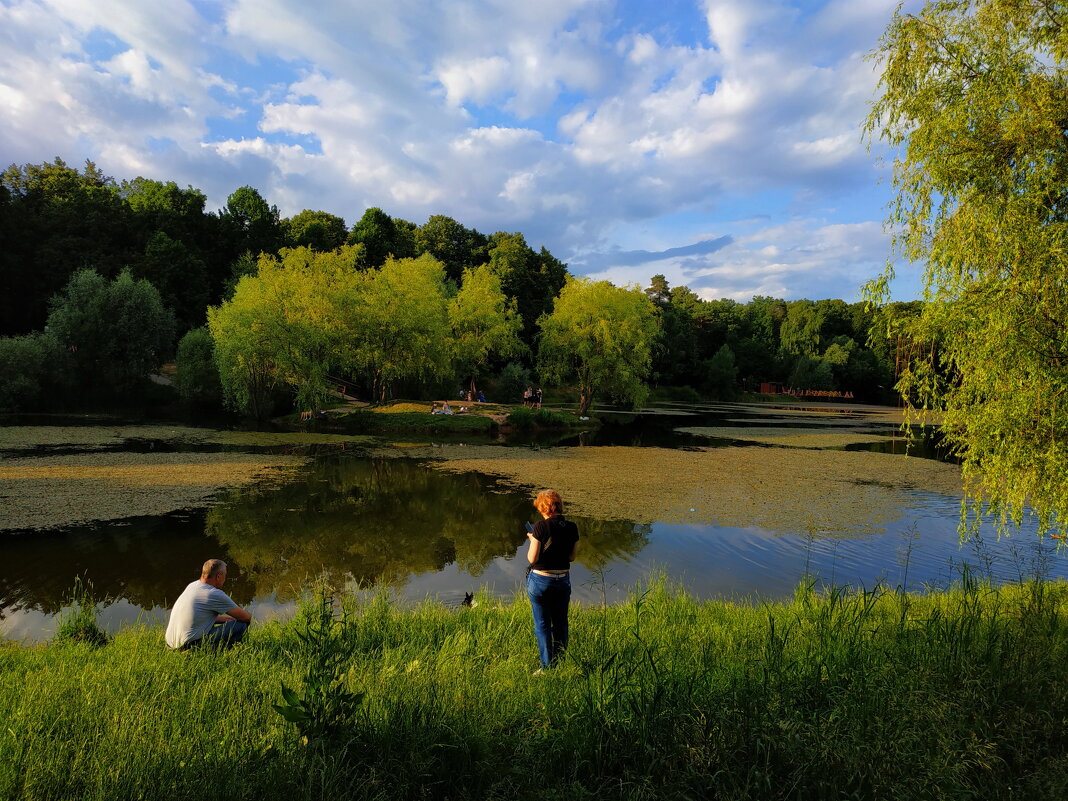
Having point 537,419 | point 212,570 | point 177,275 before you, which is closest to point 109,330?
point 177,275

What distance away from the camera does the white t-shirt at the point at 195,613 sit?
17.8 ft

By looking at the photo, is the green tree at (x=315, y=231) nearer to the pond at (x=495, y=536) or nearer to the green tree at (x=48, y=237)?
the green tree at (x=48, y=237)

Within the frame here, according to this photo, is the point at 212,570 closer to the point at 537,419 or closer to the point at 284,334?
the point at 284,334

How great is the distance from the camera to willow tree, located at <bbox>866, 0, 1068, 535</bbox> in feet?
23.5

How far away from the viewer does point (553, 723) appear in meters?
3.81

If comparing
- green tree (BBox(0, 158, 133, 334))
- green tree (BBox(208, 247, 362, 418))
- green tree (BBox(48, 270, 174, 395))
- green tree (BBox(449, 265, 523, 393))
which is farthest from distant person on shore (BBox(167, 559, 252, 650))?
green tree (BBox(0, 158, 133, 334))

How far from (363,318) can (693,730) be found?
1289 inches

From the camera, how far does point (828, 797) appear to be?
3012 mm

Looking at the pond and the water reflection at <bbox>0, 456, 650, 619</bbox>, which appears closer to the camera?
the water reflection at <bbox>0, 456, 650, 619</bbox>

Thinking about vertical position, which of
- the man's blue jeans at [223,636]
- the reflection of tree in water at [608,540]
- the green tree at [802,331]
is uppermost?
the green tree at [802,331]

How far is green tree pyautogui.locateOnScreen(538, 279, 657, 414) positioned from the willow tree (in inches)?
1214

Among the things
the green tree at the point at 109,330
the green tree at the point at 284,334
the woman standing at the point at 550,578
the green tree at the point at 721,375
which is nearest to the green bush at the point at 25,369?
the green tree at the point at 109,330

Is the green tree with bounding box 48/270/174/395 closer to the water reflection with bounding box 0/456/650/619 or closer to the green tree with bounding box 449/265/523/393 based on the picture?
the green tree with bounding box 449/265/523/393

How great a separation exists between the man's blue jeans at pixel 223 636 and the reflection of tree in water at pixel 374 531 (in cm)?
297
